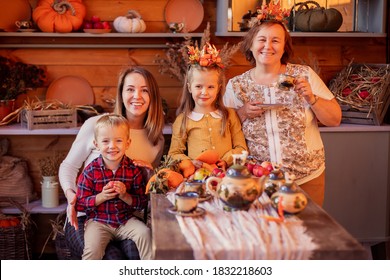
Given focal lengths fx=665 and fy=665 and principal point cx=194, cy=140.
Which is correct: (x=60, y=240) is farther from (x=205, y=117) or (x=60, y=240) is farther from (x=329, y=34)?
(x=329, y=34)

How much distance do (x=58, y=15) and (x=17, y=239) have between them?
1.24 meters

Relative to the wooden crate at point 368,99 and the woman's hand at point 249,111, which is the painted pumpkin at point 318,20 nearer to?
the wooden crate at point 368,99

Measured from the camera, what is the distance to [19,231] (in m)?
3.59

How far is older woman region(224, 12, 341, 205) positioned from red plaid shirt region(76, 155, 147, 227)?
55cm

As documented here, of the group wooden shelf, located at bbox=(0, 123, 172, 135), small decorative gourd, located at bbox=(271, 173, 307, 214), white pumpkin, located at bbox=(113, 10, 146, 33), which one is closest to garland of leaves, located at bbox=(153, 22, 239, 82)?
white pumpkin, located at bbox=(113, 10, 146, 33)

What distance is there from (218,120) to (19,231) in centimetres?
144

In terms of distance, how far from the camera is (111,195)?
250 cm

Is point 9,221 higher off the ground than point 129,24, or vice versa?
point 129,24

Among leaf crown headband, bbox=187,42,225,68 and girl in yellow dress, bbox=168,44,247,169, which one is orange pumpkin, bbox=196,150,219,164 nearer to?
girl in yellow dress, bbox=168,44,247,169

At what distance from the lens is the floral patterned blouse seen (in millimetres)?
2822

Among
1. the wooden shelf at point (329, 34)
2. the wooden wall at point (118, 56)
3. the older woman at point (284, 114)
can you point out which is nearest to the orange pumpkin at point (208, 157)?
the older woman at point (284, 114)

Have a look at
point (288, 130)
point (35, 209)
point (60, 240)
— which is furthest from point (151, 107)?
point (35, 209)

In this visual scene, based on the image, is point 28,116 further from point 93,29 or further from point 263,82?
point 263,82

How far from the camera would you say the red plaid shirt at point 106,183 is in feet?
8.46
